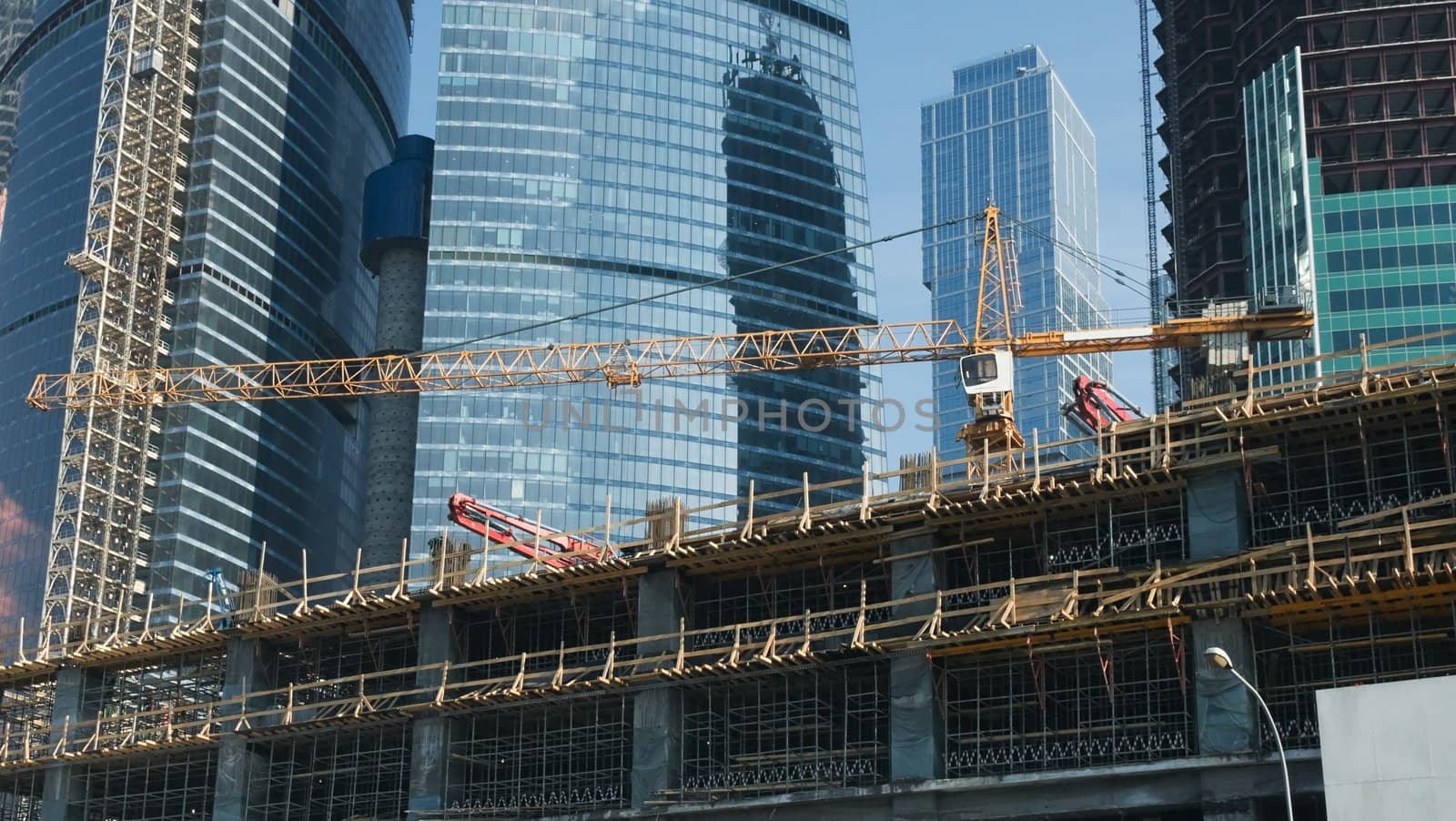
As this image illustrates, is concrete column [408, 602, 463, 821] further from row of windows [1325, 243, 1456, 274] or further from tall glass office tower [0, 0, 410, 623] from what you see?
A: tall glass office tower [0, 0, 410, 623]

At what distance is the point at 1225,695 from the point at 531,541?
43438 millimetres

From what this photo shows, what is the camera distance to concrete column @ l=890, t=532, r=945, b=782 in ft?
200

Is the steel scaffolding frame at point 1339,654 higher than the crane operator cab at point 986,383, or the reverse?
the crane operator cab at point 986,383

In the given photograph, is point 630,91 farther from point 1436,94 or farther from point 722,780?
point 722,780

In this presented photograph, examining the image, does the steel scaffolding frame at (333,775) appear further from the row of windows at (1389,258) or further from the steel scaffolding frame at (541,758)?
the row of windows at (1389,258)

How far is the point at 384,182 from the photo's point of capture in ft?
607

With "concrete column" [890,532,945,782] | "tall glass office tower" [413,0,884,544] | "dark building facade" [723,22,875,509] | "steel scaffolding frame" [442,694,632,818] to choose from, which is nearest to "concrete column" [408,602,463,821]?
"steel scaffolding frame" [442,694,632,818]

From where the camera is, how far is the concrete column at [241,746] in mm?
76750

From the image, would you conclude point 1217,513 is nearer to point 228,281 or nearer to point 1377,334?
point 1377,334

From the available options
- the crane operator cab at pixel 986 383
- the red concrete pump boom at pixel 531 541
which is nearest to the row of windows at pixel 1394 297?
the crane operator cab at pixel 986 383

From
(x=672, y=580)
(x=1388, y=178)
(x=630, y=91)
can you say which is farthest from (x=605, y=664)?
(x=630, y=91)

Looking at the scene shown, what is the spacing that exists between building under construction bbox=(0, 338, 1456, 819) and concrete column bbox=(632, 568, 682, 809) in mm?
104

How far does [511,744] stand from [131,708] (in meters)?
29.8

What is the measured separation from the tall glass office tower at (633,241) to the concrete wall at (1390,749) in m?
121
